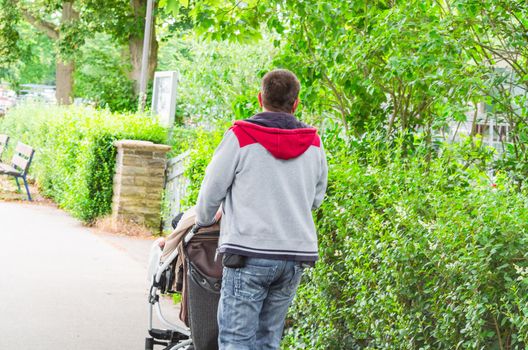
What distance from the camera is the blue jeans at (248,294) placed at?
4863mm

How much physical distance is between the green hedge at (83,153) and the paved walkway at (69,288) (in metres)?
0.54

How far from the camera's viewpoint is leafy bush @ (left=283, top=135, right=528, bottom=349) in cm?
428

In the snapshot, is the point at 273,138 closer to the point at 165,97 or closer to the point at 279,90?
the point at 279,90

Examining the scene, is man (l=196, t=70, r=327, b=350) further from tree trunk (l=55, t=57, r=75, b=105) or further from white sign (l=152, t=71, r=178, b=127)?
tree trunk (l=55, t=57, r=75, b=105)

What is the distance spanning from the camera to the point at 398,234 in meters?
5.05

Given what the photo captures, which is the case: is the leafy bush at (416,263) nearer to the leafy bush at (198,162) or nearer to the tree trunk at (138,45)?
the leafy bush at (198,162)

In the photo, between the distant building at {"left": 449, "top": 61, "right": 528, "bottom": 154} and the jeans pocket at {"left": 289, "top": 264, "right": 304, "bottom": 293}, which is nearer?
the jeans pocket at {"left": 289, "top": 264, "right": 304, "bottom": 293}

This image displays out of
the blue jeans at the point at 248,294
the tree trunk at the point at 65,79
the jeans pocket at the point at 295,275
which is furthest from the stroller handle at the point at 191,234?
the tree trunk at the point at 65,79

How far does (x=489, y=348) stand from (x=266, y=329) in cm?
125

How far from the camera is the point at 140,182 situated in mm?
14125

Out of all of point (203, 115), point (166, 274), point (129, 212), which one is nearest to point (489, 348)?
point (166, 274)

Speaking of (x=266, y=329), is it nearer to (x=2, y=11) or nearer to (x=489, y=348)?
(x=489, y=348)

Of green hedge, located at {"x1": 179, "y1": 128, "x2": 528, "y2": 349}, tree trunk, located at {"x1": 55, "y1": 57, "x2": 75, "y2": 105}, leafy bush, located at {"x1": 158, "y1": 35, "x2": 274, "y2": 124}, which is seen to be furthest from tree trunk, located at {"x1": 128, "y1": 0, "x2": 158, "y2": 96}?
green hedge, located at {"x1": 179, "y1": 128, "x2": 528, "y2": 349}

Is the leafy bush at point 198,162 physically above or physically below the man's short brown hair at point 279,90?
below
